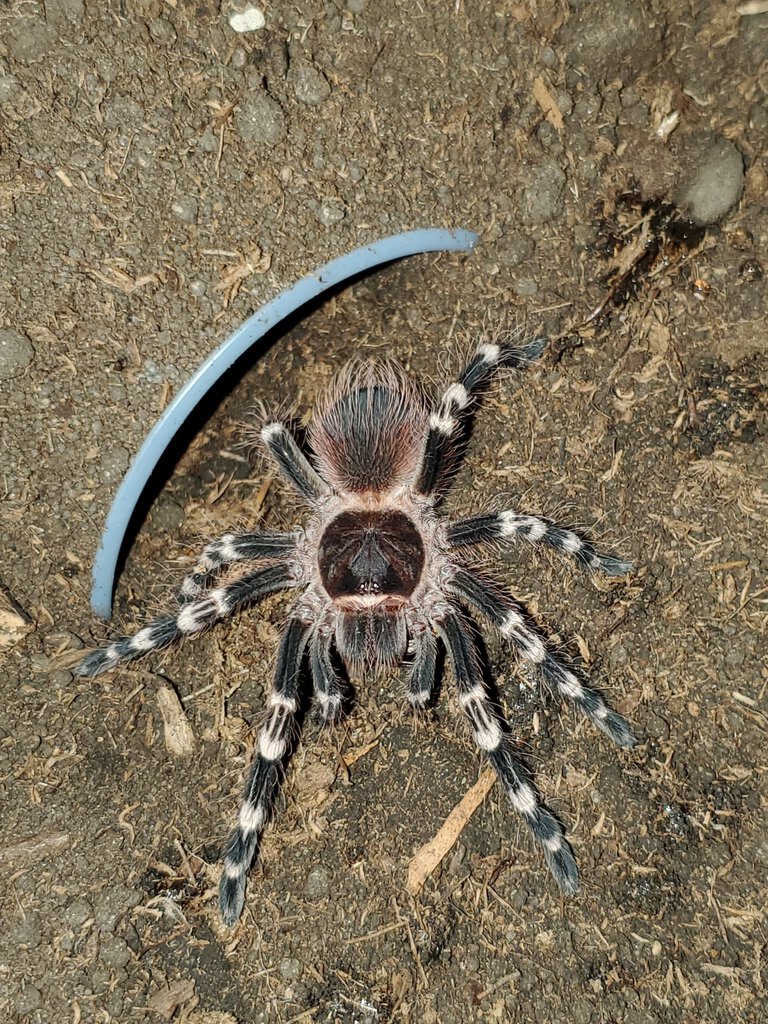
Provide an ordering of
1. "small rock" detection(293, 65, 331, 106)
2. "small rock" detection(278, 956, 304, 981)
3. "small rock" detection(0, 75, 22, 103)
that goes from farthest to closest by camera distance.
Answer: "small rock" detection(293, 65, 331, 106), "small rock" detection(0, 75, 22, 103), "small rock" detection(278, 956, 304, 981)

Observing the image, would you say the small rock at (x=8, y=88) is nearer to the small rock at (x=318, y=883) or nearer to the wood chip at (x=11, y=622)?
the wood chip at (x=11, y=622)

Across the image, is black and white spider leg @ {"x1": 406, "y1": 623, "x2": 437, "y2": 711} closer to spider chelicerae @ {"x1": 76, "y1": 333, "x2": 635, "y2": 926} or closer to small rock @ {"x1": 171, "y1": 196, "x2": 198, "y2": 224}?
spider chelicerae @ {"x1": 76, "y1": 333, "x2": 635, "y2": 926}

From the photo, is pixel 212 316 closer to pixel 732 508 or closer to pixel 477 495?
pixel 477 495

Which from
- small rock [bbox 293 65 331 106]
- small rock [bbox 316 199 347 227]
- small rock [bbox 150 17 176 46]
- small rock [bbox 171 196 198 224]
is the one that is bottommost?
small rock [bbox 316 199 347 227]

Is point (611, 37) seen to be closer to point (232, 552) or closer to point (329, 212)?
point (329, 212)

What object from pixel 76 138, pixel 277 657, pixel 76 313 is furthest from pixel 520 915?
pixel 76 138

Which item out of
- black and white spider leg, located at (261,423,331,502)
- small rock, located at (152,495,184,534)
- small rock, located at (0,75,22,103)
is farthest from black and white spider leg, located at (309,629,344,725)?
small rock, located at (0,75,22,103)

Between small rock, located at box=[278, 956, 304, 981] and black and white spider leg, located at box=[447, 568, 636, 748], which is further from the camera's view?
black and white spider leg, located at box=[447, 568, 636, 748]
